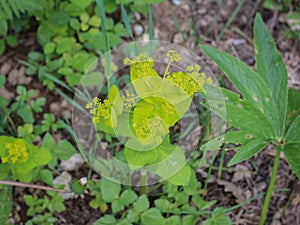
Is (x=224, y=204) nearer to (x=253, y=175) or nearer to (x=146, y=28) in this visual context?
(x=253, y=175)

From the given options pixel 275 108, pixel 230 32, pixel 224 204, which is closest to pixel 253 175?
pixel 224 204

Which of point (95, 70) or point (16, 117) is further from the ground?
point (95, 70)

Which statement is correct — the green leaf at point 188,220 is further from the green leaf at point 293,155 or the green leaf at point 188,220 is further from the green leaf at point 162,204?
the green leaf at point 293,155

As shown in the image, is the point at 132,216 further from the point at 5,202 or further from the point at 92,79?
the point at 92,79

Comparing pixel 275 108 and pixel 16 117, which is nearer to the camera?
pixel 275 108

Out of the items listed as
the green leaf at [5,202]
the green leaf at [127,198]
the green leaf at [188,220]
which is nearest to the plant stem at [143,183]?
the green leaf at [127,198]

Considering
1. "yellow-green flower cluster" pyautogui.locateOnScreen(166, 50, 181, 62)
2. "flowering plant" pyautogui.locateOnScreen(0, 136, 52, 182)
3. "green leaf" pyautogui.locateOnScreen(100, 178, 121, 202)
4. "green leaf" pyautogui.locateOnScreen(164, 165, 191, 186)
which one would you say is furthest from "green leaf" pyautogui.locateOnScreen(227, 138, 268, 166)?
"flowering plant" pyautogui.locateOnScreen(0, 136, 52, 182)

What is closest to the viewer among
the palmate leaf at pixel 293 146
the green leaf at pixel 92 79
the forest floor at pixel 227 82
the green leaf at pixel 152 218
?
the palmate leaf at pixel 293 146

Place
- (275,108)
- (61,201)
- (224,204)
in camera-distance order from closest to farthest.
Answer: (275,108)
(61,201)
(224,204)
